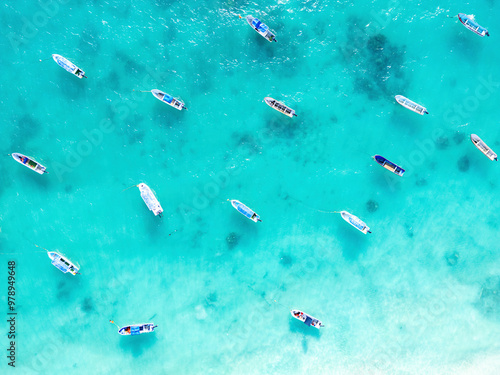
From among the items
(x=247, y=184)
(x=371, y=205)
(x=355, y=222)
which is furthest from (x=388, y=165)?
(x=247, y=184)

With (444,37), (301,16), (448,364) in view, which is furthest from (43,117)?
(448,364)

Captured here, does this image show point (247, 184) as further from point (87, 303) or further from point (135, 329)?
point (87, 303)

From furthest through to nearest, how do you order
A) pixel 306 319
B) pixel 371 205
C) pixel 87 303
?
pixel 371 205 < pixel 87 303 < pixel 306 319

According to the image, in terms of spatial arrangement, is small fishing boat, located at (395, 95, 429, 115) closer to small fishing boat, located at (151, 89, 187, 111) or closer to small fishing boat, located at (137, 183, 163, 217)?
→ small fishing boat, located at (151, 89, 187, 111)

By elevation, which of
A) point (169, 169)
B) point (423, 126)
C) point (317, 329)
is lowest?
point (317, 329)

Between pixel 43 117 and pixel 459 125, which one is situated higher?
pixel 459 125

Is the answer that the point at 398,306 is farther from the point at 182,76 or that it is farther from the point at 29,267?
the point at 29,267
